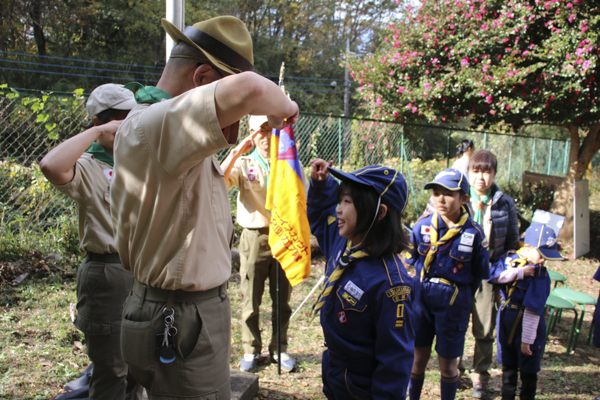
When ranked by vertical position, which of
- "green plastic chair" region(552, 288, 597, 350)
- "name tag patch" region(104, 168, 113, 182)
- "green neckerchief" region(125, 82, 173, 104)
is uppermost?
"green neckerchief" region(125, 82, 173, 104)

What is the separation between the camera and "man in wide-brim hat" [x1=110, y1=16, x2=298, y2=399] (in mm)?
1344

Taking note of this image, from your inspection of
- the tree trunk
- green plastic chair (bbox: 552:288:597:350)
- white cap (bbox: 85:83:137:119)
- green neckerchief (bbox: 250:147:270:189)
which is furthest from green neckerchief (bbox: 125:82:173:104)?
the tree trunk

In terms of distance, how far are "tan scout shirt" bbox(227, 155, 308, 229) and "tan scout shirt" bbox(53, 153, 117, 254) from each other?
1495 mm

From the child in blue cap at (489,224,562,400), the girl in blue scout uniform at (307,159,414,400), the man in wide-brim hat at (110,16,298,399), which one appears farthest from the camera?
the child in blue cap at (489,224,562,400)

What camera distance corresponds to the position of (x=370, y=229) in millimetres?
2094

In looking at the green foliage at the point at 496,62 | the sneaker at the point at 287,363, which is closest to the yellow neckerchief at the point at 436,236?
the sneaker at the point at 287,363

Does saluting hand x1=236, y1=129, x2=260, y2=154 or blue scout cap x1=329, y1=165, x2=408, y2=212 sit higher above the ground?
saluting hand x1=236, y1=129, x2=260, y2=154

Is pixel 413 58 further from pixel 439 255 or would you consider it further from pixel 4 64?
pixel 4 64

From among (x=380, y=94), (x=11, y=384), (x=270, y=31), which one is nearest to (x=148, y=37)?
(x=270, y=31)

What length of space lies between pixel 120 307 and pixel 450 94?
7.53 m

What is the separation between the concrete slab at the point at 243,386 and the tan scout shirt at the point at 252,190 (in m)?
1.25

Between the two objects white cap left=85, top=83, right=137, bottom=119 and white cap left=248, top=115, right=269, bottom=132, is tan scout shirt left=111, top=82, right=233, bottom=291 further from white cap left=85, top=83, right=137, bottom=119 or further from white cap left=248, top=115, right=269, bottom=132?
white cap left=248, top=115, right=269, bottom=132

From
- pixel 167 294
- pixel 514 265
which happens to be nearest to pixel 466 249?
pixel 514 265

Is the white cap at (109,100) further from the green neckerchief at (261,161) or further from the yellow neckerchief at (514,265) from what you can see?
the yellow neckerchief at (514,265)
